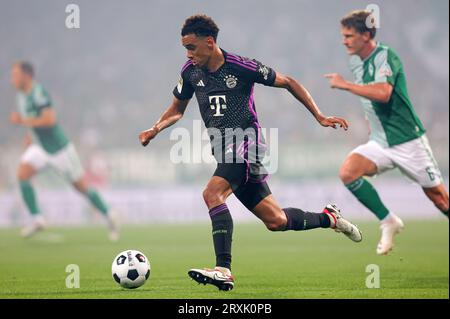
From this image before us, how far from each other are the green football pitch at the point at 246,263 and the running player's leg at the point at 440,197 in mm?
795

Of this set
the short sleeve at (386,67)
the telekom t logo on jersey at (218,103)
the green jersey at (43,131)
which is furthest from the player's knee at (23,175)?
the telekom t logo on jersey at (218,103)

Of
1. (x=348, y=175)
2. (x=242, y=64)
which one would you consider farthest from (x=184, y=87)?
(x=348, y=175)

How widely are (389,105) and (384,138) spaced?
0.41 m

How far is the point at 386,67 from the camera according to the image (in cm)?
926

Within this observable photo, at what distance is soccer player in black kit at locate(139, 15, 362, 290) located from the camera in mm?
7270

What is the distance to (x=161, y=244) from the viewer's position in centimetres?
1573

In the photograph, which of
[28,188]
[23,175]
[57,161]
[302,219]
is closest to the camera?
[302,219]

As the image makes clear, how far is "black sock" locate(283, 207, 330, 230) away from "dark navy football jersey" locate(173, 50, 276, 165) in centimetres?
83

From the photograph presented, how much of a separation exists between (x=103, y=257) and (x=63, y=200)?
12.4m

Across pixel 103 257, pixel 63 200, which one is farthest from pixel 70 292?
pixel 63 200

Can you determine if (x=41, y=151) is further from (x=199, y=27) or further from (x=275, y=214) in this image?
(x=199, y=27)

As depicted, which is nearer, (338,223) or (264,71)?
(264,71)

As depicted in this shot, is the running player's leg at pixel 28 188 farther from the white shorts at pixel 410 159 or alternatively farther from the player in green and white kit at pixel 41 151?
the white shorts at pixel 410 159
